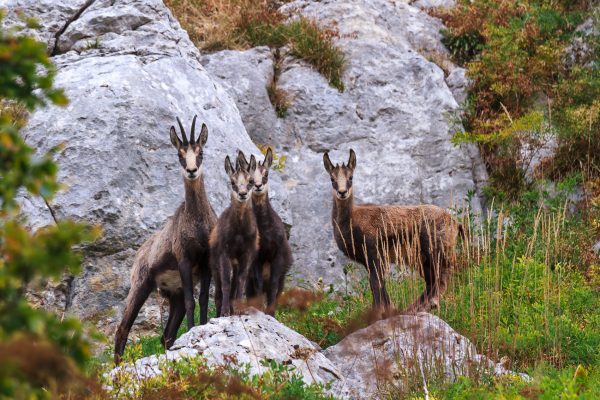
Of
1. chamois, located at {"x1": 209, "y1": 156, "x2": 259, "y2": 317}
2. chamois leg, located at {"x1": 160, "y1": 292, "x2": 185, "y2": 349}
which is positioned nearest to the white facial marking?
chamois, located at {"x1": 209, "y1": 156, "x2": 259, "y2": 317}

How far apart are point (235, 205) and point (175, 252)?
107 cm

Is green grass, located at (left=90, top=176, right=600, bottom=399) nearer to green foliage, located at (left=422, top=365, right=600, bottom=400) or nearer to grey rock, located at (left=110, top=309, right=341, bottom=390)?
green foliage, located at (left=422, top=365, right=600, bottom=400)

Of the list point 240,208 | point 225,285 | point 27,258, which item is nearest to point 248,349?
point 225,285

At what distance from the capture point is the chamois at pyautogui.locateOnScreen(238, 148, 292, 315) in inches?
399

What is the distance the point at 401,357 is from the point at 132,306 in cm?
383

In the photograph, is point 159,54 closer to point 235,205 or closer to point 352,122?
point 352,122

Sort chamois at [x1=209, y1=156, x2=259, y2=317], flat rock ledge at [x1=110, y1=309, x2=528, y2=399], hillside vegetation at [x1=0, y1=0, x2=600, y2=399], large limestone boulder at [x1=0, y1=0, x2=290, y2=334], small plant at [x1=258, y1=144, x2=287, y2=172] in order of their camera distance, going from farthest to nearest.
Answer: small plant at [x1=258, y1=144, x2=287, y2=172] → large limestone boulder at [x1=0, y1=0, x2=290, y2=334] → chamois at [x1=209, y1=156, x2=259, y2=317] → flat rock ledge at [x1=110, y1=309, x2=528, y2=399] → hillside vegetation at [x1=0, y1=0, x2=600, y2=399]

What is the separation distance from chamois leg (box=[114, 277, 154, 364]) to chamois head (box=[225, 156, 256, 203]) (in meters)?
1.71

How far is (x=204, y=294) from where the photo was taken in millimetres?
10242

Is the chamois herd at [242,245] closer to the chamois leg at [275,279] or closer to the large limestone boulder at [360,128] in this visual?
the chamois leg at [275,279]

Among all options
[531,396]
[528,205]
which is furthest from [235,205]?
[528,205]

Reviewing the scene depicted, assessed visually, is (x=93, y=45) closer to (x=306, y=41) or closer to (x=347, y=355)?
(x=306, y=41)

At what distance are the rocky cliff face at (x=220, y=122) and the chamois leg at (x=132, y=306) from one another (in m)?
0.88

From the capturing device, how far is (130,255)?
40.0ft
